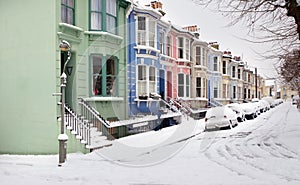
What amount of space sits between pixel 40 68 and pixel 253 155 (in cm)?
838

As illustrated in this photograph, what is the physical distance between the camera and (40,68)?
40.8ft

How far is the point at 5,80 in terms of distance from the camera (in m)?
12.9

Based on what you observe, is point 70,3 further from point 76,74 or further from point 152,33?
point 152,33

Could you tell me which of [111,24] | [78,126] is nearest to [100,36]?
[111,24]

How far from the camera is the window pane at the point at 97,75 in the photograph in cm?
1480

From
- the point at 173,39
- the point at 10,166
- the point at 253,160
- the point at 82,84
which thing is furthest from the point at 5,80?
the point at 173,39

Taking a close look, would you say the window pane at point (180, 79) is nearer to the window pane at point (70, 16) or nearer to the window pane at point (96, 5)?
the window pane at point (96, 5)

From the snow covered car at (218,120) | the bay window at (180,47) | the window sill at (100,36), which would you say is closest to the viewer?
the window sill at (100,36)

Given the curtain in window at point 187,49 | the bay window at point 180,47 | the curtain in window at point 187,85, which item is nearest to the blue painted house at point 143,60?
the bay window at point 180,47

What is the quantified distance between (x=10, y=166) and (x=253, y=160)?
7.56m

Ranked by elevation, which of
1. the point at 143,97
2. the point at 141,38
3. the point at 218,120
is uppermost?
the point at 141,38

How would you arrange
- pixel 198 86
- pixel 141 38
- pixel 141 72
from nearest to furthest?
pixel 141 72 → pixel 141 38 → pixel 198 86

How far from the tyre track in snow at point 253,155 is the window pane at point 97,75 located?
5671mm

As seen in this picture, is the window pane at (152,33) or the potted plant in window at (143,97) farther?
the window pane at (152,33)
